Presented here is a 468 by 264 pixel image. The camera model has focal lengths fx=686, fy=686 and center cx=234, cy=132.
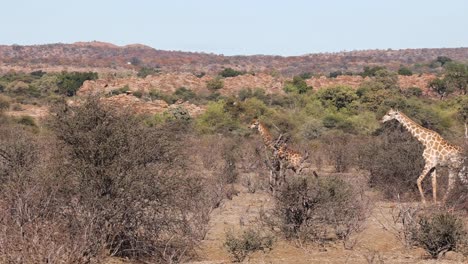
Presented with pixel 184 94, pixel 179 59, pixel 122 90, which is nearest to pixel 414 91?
pixel 184 94

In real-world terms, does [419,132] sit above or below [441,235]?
above

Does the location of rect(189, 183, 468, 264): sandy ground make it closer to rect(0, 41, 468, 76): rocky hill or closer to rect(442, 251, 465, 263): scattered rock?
rect(442, 251, 465, 263): scattered rock

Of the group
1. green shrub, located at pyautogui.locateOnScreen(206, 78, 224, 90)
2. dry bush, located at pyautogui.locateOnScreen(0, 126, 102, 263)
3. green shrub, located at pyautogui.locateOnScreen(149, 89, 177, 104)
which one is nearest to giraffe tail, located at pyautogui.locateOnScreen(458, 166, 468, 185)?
dry bush, located at pyautogui.locateOnScreen(0, 126, 102, 263)

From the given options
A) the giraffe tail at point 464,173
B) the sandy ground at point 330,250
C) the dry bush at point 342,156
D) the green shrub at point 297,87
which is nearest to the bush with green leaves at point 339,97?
the green shrub at point 297,87

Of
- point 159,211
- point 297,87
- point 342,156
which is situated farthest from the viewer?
point 297,87

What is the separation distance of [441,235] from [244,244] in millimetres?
3041

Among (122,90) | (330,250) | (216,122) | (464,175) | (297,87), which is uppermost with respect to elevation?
(464,175)

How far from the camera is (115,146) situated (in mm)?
10766

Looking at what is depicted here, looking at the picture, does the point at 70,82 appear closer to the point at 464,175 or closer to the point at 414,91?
the point at 414,91

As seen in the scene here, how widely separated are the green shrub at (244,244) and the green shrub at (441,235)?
8.23 ft

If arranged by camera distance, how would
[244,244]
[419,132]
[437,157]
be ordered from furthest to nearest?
1. [419,132]
2. [437,157]
3. [244,244]

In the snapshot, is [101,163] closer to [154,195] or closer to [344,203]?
[154,195]

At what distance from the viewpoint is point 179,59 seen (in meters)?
134

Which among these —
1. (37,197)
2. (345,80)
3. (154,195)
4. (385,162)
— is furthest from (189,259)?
(345,80)
